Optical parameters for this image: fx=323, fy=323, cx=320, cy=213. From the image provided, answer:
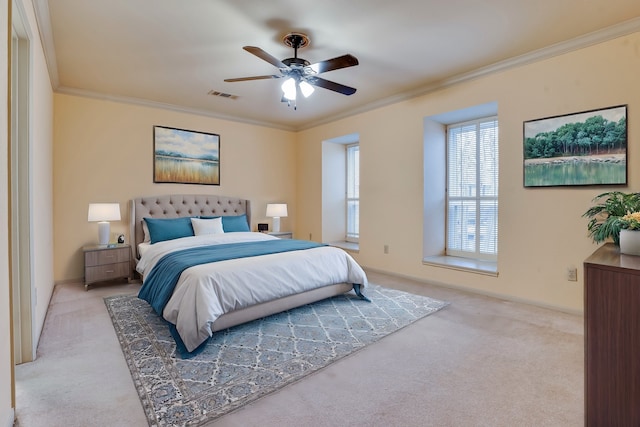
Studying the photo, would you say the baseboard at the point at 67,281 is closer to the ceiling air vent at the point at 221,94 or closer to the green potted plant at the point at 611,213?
the ceiling air vent at the point at 221,94

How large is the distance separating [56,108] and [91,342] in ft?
10.7

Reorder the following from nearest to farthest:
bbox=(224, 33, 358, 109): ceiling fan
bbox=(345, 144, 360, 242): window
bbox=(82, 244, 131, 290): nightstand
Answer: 1. bbox=(224, 33, 358, 109): ceiling fan
2. bbox=(82, 244, 131, 290): nightstand
3. bbox=(345, 144, 360, 242): window

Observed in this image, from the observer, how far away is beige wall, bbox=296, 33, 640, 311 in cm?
296

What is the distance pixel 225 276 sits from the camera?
106 inches

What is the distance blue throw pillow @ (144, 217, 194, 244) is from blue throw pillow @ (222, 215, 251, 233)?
525mm

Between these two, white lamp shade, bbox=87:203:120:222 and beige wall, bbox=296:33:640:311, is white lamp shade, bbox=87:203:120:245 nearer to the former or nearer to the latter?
white lamp shade, bbox=87:203:120:222

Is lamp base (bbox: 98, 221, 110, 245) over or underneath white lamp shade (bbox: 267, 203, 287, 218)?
underneath

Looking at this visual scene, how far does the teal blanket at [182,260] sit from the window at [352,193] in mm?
2578

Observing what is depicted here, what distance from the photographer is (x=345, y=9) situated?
2.54 meters

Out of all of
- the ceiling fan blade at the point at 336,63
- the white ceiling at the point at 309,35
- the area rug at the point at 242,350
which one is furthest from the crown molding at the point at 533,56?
the area rug at the point at 242,350

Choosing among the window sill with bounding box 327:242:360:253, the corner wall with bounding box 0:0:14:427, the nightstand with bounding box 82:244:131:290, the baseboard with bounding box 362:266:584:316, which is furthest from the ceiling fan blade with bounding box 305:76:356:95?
the nightstand with bounding box 82:244:131:290

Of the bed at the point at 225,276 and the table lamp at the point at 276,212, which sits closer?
the bed at the point at 225,276

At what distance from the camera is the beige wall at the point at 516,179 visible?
2961mm

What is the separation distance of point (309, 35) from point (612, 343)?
9.78 feet
